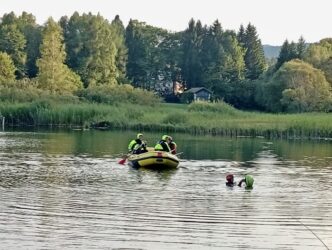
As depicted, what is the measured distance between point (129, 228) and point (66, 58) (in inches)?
3559

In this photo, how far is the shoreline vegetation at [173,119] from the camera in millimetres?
63625

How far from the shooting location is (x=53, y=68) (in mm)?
95625

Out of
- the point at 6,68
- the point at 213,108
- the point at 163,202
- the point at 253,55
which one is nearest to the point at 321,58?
the point at 213,108

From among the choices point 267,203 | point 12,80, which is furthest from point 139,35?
point 267,203

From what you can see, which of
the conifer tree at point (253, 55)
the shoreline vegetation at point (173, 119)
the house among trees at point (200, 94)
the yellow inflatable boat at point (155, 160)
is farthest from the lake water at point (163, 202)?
the conifer tree at point (253, 55)

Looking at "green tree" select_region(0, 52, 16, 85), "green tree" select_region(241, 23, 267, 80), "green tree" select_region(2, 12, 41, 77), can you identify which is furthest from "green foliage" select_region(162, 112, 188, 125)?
"green tree" select_region(241, 23, 267, 80)

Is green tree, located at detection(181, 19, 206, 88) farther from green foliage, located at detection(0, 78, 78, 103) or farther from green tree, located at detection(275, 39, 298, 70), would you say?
green foliage, located at detection(0, 78, 78, 103)

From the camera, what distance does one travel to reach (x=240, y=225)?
20891 mm

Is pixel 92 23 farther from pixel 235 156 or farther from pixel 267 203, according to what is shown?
pixel 267 203

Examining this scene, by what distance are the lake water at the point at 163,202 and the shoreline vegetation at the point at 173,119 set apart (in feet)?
55.3

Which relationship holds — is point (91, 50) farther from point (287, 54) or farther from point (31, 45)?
point (287, 54)

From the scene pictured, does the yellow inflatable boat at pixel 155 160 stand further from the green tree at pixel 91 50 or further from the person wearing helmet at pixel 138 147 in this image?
the green tree at pixel 91 50

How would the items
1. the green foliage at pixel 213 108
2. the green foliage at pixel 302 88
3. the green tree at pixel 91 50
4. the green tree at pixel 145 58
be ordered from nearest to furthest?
Answer: 1. the green foliage at pixel 213 108
2. the green foliage at pixel 302 88
3. the green tree at pixel 91 50
4. the green tree at pixel 145 58

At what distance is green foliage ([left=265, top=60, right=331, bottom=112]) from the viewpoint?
8606 cm
